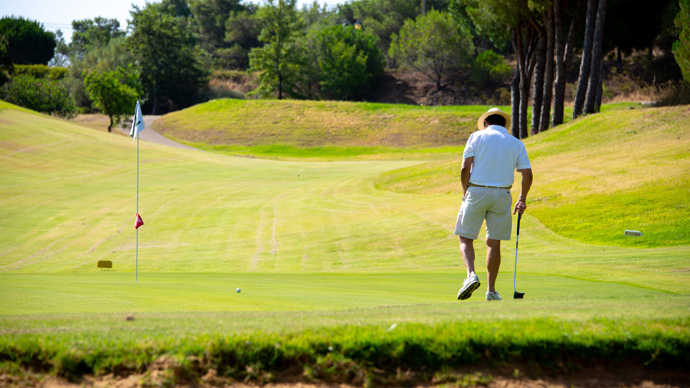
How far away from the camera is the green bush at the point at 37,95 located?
7762 centimetres

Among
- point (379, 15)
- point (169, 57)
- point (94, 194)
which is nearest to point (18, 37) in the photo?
point (169, 57)

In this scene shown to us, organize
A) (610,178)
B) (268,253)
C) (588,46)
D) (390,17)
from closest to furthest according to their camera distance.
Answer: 1. (268,253)
2. (610,178)
3. (588,46)
4. (390,17)

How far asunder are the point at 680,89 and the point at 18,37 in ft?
406

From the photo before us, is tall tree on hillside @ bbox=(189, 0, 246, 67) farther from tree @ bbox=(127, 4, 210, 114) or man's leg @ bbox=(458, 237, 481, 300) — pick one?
man's leg @ bbox=(458, 237, 481, 300)

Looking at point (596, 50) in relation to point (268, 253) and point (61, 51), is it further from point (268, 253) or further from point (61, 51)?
point (61, 51)

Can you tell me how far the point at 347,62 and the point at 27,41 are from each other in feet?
229

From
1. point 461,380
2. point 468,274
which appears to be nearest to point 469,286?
point 468,274

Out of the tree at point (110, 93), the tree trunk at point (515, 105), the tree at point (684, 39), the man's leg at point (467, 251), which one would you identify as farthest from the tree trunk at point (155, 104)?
the man's leg at point (467, 251)

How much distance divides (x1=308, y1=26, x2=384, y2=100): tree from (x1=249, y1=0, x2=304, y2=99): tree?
5.75m

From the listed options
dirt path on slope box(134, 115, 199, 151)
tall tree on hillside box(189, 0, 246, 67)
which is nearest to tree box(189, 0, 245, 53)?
tall tree on hillside box(189, 0, 246, 67)

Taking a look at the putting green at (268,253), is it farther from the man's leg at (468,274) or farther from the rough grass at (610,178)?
the rough grass at (610,178)

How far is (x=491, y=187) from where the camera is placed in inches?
319

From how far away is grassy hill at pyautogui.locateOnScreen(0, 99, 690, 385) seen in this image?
473 centimetres

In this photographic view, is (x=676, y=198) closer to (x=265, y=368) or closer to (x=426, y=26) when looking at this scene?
(x=265, y=368)
